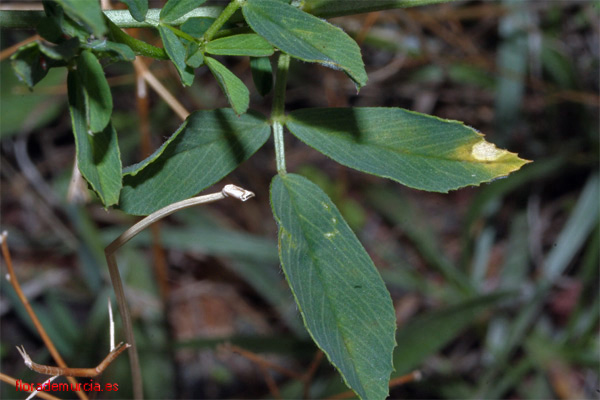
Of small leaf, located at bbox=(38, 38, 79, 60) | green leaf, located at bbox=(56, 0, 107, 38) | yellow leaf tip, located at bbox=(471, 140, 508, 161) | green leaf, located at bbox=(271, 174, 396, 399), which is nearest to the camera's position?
green leaf, located at bbox=(56, 0, 107, 38)

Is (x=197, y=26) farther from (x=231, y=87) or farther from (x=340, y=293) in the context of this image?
(x=340, y=293)

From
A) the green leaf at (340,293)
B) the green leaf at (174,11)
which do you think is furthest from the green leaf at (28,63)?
A: the green leaf at (340,293)

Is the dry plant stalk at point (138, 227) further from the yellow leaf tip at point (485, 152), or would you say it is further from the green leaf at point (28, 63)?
the yellow leaf tip at point (485, 152)

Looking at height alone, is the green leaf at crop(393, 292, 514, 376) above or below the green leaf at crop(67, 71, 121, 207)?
below

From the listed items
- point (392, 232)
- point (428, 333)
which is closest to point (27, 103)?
point (392, 232)

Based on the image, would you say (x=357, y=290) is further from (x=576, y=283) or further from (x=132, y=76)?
(x=576, y=283)

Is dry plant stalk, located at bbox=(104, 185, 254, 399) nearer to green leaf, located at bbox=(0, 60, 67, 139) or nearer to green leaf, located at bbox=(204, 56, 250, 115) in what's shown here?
green leaf, located at bbox=(204, 56, 250, 115)

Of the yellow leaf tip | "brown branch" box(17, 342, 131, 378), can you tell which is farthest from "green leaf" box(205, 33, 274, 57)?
"brown branch" box(17, 342, 131, 378)
